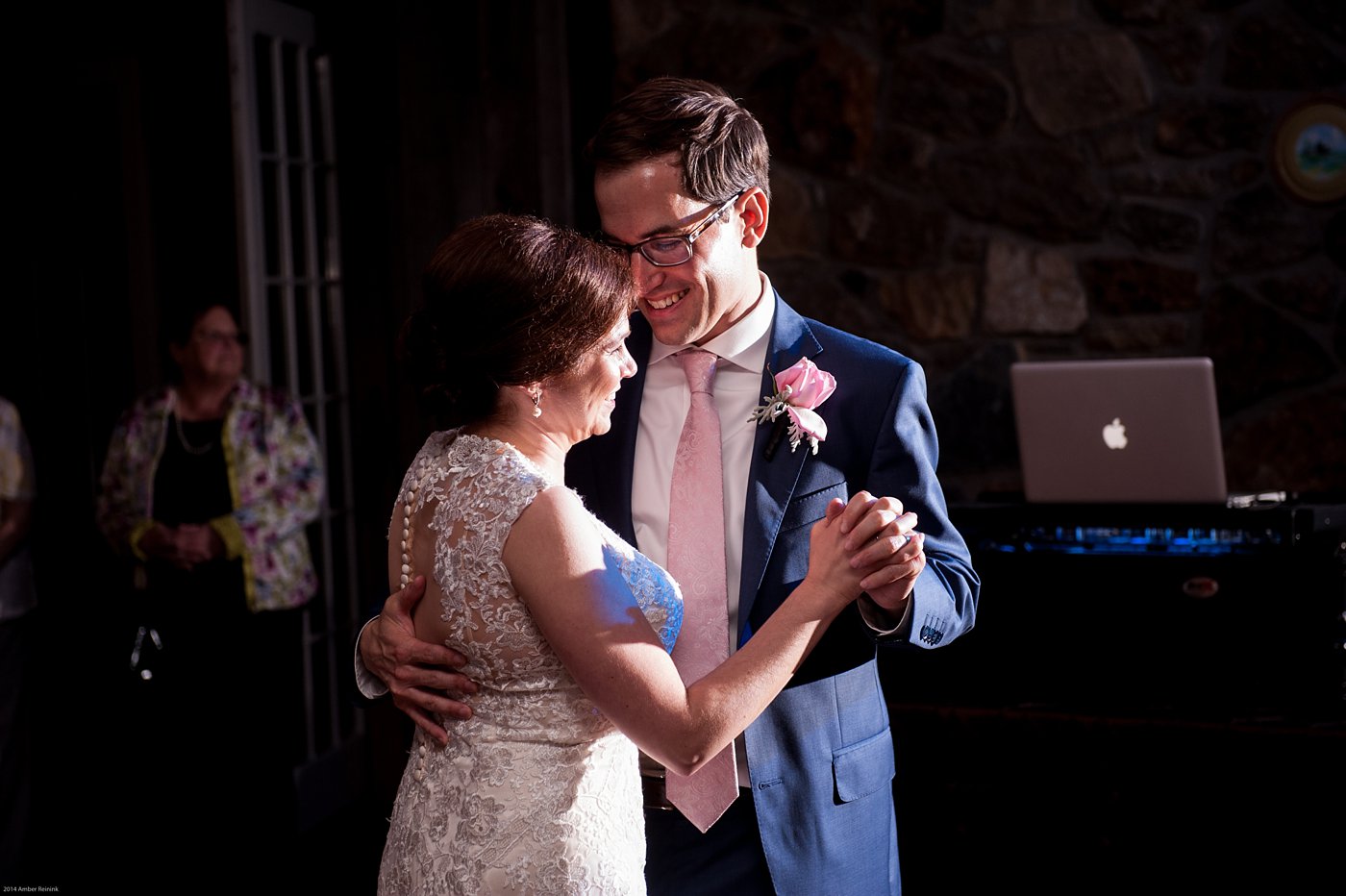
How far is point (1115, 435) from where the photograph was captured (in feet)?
10.0

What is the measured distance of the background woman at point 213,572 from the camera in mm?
3717

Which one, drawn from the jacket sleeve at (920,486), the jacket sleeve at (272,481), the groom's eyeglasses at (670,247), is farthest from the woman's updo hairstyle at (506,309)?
the jacket sleeve at (272,481)

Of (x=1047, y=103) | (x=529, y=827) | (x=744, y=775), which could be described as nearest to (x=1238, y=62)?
(x=1047, y=103)

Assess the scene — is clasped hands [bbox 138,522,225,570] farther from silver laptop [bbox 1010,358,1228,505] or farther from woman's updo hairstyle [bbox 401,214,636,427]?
woman's updo hairstyle [bbox 401,214,636,427]

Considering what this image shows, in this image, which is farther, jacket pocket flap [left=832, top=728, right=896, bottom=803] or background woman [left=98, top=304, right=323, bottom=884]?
background woman [left=98, top=304, right=323, bottom=884]

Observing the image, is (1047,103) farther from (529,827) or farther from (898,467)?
(529,827)

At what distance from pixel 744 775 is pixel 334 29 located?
3433 mm

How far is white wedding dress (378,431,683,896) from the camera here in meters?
1.46

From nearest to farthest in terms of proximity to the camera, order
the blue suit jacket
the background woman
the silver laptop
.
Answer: the blue suit jacket, the silver laptop, the background woman

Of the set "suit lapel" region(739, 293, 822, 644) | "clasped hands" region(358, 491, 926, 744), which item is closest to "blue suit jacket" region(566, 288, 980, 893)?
"suit lapel" region(739, 293, 822, 644)

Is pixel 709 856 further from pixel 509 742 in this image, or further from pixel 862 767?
pixel 509 742

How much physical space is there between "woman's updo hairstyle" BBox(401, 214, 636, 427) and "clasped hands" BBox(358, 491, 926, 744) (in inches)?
9.9

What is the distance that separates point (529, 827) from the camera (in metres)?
1.47

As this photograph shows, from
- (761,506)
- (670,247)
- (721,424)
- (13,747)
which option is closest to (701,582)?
(761,506)
